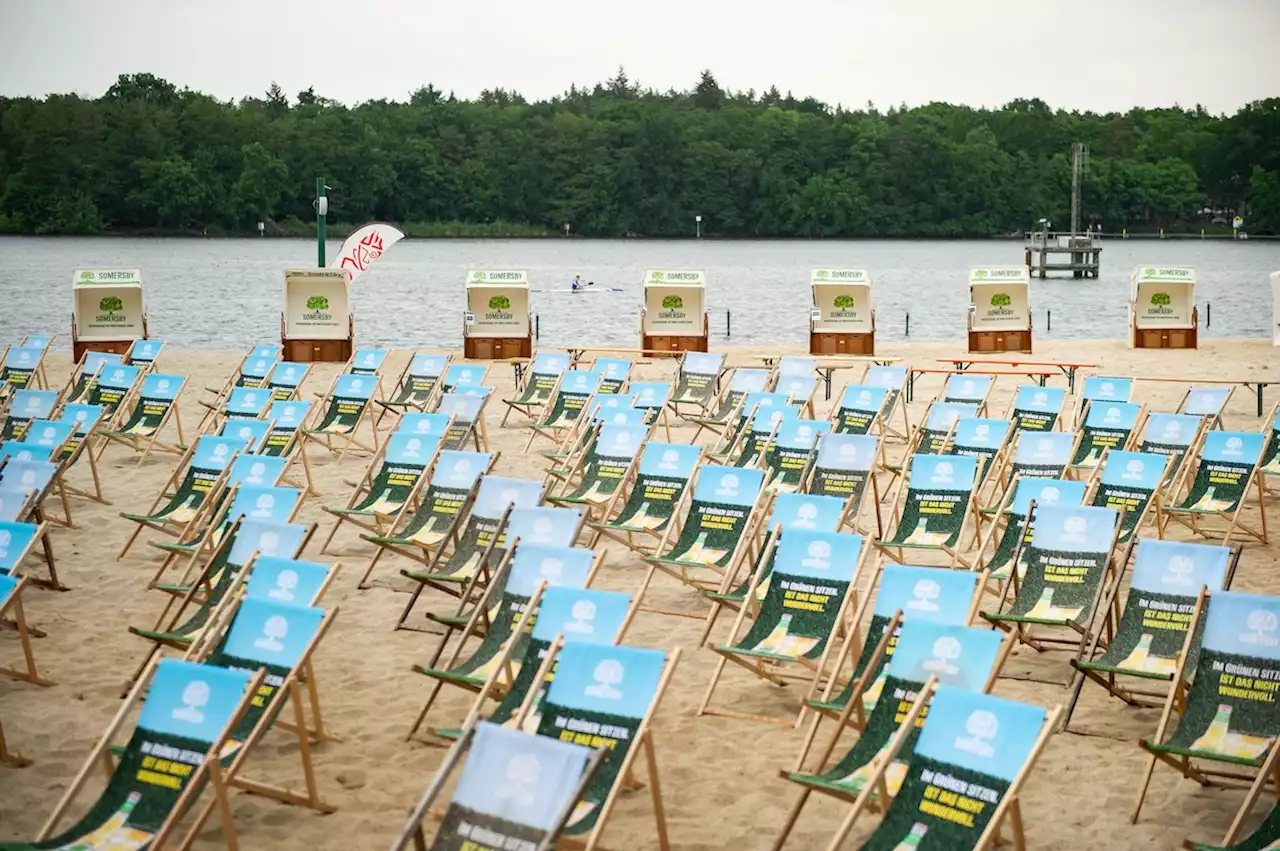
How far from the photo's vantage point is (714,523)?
25.0 feet

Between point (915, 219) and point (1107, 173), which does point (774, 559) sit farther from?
point (1107, 173)

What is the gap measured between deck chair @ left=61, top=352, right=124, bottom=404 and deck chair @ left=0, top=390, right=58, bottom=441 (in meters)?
0.94

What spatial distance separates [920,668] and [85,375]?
399 inches

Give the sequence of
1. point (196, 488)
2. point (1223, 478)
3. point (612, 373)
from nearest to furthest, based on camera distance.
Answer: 1. point (196, 488)
2. point (1223, 478)
3. point (612, 373)

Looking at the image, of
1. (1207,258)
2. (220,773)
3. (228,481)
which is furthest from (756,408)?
(1207,258)

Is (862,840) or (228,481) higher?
(228,481)

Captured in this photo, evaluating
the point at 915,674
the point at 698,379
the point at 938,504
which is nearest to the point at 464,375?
the point at 698,379

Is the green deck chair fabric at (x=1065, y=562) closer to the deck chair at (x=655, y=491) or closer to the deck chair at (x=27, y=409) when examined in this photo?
the deck chair at (x=655, y=491)

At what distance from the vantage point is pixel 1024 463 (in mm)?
8984

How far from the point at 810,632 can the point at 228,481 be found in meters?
3.64

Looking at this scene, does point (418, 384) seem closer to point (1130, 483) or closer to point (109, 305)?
point (1130, 483)

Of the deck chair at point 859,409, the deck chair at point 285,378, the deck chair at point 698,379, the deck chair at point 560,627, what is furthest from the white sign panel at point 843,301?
the deck chair at point 560,627

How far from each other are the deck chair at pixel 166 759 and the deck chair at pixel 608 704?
88 cm

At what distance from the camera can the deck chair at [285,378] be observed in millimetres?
12672
